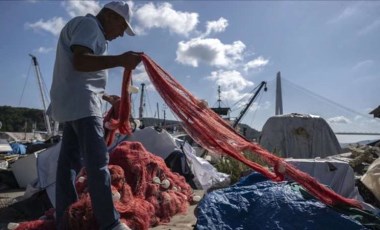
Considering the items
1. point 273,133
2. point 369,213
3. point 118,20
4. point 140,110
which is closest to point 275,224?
point 369,213

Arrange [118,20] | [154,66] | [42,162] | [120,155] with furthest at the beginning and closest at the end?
[42,162]
[120,155]
[154,66]
[118,20]

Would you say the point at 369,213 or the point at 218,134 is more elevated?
the point at 218,134

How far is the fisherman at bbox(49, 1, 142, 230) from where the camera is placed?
252 cm

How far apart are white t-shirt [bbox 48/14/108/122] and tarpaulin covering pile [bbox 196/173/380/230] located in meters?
Result: 1.24

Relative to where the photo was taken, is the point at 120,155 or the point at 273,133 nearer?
the point at 120,155

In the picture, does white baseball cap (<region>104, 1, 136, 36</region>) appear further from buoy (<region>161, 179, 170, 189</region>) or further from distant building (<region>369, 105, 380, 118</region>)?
distant building (<region>369, 105, 380, 118</region>)

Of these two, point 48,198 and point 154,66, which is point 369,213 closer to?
point 154,66

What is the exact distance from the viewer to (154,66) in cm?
302

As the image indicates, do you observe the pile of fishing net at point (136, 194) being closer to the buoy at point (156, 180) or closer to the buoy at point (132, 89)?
the buoy at point (156, 180)

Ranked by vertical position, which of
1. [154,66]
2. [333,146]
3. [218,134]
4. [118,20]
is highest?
[118,20]

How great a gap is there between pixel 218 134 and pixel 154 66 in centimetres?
78

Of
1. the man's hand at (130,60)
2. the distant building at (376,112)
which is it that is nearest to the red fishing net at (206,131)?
the man's hand at (130,60)

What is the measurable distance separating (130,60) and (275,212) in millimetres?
1644

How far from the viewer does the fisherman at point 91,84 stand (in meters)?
2.52
